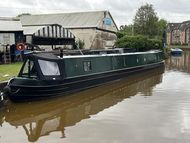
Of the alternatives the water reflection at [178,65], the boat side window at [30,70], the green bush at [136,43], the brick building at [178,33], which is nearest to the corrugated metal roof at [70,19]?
the green bush at [136,43]

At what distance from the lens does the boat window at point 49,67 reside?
14.3 meters

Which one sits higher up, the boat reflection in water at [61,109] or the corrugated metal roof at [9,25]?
the corrugated metal roof at [9,25]

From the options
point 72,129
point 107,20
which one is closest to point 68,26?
point 107,20

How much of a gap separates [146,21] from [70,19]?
1509 cm

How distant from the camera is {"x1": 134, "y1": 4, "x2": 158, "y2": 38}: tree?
52438 millimetres

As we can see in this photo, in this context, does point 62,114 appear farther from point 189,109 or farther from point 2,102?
point 189,109

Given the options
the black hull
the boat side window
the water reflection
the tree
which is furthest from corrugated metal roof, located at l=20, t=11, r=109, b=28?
the boat side window

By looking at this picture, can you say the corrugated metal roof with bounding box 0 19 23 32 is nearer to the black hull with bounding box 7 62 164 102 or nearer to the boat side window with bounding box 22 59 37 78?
the black hull with bounding box 7 62 164 102

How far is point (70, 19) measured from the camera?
4203cm

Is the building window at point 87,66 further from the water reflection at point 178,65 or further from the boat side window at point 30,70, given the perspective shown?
the water reflection at point 178,65

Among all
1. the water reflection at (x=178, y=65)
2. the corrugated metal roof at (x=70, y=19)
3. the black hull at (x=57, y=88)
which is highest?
the corrugated metal roof at (x=70, y=19)

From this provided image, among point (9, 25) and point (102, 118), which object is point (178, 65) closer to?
point (9, 25)

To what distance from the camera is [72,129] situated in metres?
10.9

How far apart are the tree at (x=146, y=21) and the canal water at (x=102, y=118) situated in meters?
35.0
